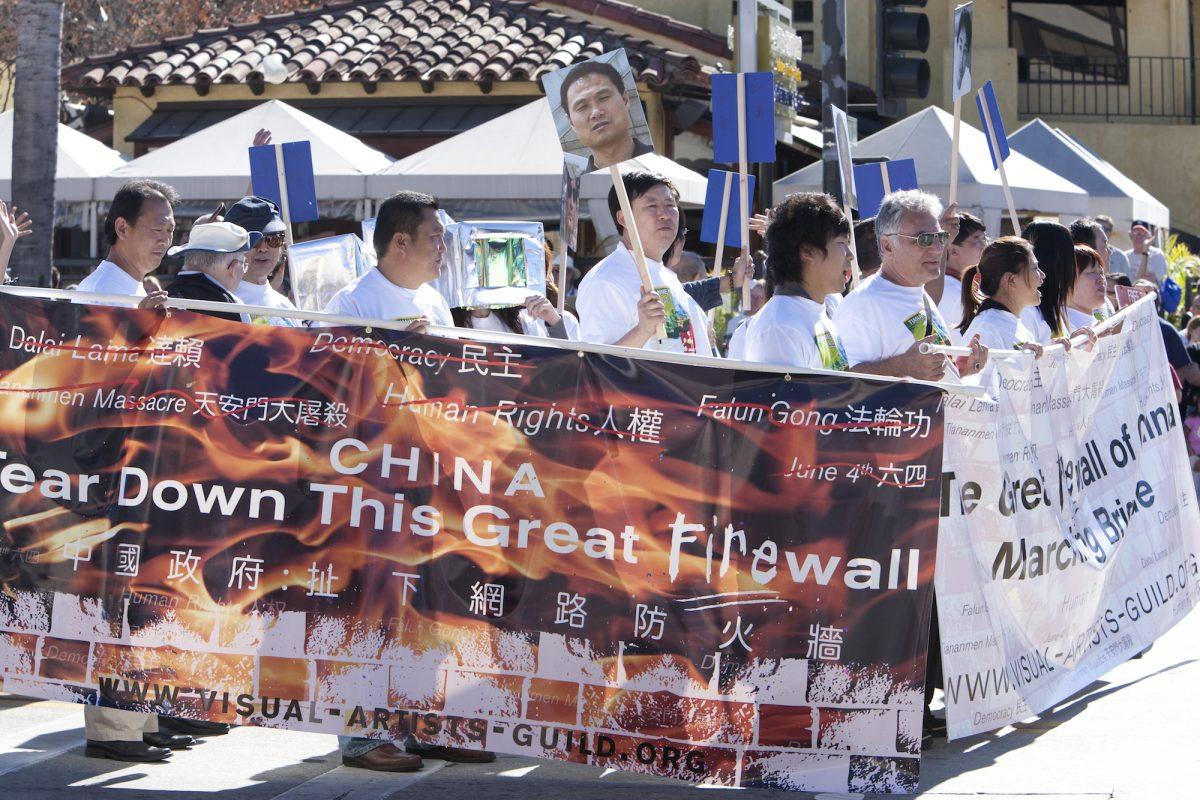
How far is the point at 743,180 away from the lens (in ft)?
27.6

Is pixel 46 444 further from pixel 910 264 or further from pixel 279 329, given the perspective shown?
pixel 910 264

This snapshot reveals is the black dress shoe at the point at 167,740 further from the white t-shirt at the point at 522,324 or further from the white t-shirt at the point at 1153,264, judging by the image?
the white t-shirt at the point at 1153,264

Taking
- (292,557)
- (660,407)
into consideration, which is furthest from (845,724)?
(292,557)

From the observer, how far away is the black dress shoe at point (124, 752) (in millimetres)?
6383

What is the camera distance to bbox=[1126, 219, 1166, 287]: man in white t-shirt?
585 inches

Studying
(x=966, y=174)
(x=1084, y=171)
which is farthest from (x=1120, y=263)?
(x=1084, y=171)

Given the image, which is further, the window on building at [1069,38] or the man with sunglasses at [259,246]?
the window on building at [1069,38]

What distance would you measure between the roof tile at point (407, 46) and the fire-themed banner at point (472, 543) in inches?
544

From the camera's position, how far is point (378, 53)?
2058cm

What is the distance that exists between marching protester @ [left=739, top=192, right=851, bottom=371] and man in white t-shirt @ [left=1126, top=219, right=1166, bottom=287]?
846cm

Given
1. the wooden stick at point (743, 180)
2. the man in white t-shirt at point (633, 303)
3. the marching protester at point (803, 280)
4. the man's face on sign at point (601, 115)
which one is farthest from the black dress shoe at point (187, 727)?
the wooden stick at point (743, 180)

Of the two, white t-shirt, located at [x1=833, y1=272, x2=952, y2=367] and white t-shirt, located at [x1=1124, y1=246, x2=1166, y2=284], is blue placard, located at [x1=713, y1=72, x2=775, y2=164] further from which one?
white t-shirt, located at [x1=1124, y1=246, x2=1166, y2=284]

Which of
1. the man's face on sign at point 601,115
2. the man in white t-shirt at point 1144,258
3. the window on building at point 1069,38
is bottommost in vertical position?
the man's face on sign at point 601,115

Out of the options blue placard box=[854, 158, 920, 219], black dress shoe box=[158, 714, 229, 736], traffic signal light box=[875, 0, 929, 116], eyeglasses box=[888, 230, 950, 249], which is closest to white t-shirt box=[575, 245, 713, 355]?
eyeglasses box=[888, 230, 950, 249]
